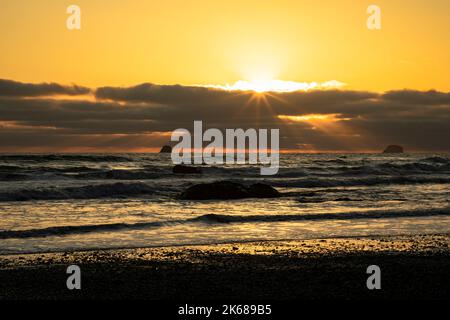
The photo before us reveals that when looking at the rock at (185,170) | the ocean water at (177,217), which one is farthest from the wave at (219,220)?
the rock at (185,170)

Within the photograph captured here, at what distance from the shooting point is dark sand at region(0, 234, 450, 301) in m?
9.63

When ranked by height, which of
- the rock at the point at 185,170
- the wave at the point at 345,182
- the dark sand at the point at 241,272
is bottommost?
the wave at the point at 345,182

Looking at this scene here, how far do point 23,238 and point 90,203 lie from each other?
35.4 feet

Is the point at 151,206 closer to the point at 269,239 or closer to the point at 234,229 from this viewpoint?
the point at 234,229

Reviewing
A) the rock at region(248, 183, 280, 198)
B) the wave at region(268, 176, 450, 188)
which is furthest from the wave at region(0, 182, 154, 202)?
the wave at region(268, 176, 450, 188)

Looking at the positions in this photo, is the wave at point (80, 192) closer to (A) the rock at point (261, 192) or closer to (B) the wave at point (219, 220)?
(A) the rock at point (261, 192)

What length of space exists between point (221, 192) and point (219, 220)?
9153mm

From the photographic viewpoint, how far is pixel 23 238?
1605 centimetres

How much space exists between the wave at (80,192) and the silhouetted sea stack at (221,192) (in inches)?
168

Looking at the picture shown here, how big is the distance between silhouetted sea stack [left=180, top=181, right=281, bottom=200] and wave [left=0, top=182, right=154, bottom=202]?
4261mm

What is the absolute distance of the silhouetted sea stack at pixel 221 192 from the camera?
29.0 m

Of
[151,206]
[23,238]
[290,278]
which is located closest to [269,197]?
[151,206]

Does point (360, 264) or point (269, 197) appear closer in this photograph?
point (360, 264)

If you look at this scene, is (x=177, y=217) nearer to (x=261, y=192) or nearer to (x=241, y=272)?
(x=241, y=272)
